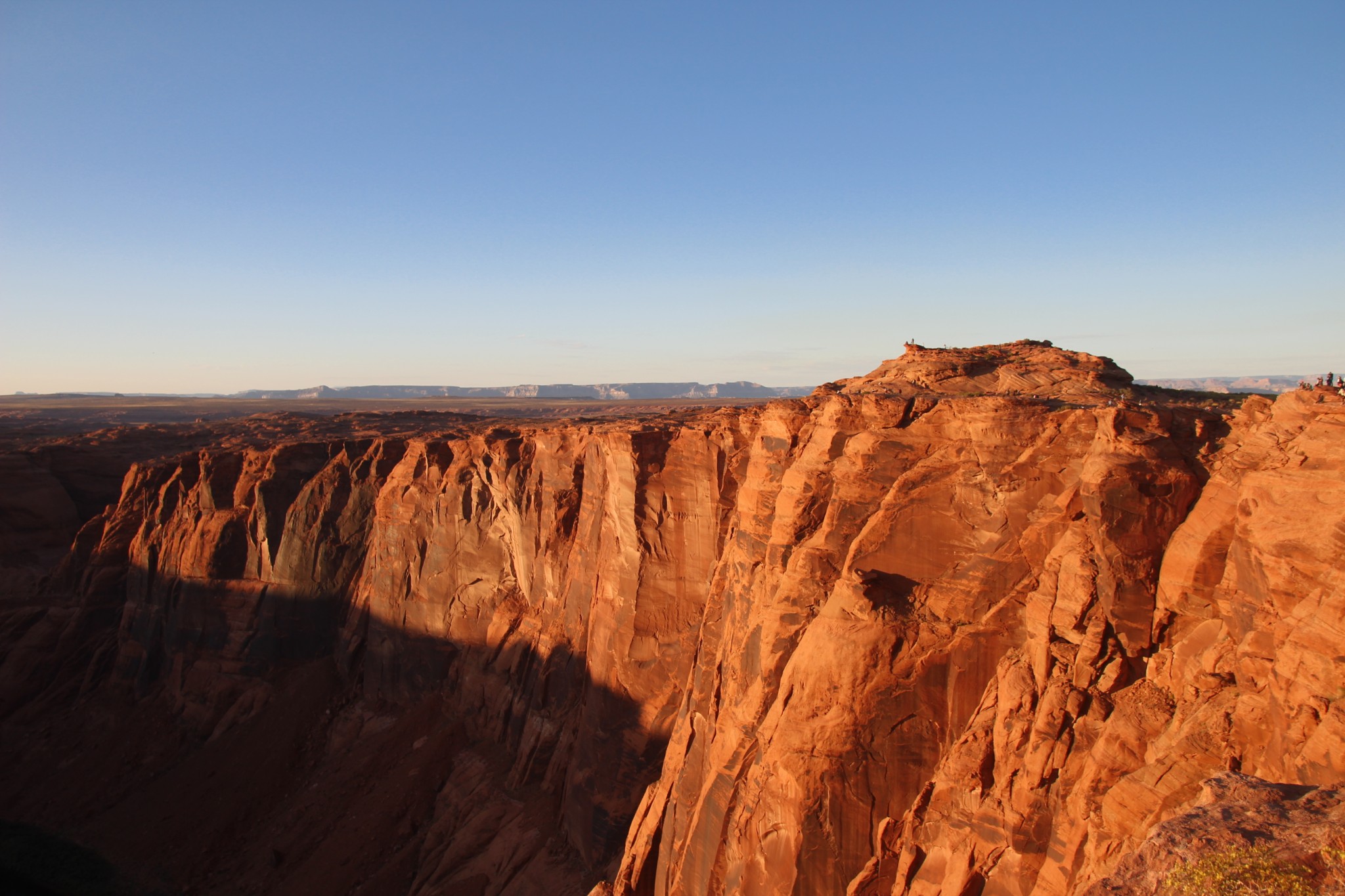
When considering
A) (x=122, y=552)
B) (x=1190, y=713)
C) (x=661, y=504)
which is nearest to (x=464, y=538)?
(x=661, y=504)

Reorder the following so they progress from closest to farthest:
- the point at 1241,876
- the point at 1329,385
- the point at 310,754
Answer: the point at 1241,876 < the point at 1329,385 < the point at 310,754

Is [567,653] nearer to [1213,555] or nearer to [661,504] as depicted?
[661,504]

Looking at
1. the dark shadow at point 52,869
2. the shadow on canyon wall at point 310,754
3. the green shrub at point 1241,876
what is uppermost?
the green shrub at point 1241,876

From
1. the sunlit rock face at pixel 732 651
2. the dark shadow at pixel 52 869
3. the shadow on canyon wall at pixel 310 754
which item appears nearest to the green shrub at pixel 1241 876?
the sunlit rock face at pixel 732 651

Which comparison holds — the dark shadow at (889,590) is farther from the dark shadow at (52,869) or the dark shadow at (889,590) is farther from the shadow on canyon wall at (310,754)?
the dark shadow at (52,869)

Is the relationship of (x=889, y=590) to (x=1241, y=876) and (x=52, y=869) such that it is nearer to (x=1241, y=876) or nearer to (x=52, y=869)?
(x=1241, y=876)

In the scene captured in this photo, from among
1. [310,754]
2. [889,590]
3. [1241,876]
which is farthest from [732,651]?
[310,754]

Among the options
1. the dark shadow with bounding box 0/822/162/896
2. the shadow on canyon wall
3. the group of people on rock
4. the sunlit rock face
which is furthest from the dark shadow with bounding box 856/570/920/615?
the dark shadow with bounding box 0/822/162/896
